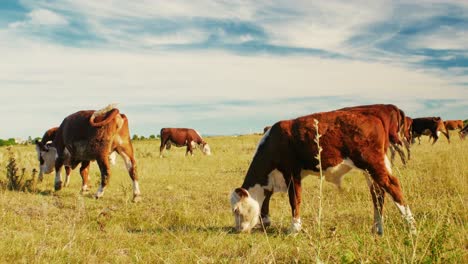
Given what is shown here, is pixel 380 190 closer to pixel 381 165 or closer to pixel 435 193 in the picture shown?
pixel 381 165

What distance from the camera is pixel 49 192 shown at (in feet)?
34.8

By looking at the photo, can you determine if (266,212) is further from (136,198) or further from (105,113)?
(105,113)

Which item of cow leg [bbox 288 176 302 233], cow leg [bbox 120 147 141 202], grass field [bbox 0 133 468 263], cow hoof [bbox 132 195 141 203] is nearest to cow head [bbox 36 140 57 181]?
grass field [bbox 0 133 468 263]

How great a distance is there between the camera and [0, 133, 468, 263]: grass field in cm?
396

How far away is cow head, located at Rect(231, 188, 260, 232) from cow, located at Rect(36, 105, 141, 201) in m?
3.75

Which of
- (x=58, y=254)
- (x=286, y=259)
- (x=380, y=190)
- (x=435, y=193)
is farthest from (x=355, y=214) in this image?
(x=58, y=254)

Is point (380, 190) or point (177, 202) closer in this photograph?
point (380, 190)

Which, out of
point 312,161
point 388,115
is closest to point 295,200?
point 312,161

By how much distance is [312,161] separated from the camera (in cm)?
645

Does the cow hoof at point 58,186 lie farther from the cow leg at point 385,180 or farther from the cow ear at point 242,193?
the cow leg at point 385,180

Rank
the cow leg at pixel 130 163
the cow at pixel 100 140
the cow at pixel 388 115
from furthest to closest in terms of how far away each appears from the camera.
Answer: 1. the cow leg at pixel 130 163
2. the cow at pixel 100 140
3. the cow at pixel 388 115

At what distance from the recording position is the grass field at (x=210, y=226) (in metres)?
3.96

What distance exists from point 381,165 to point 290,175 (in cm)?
139

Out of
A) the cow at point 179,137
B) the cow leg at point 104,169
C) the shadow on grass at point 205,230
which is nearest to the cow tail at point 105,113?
the cow leg at point 104,169
